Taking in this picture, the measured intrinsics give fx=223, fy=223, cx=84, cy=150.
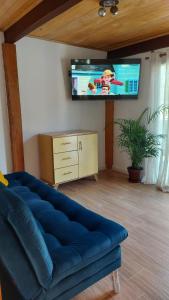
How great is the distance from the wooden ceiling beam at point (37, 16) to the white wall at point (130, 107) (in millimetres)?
A: 1941

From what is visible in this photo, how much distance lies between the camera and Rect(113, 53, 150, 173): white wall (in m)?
3.64

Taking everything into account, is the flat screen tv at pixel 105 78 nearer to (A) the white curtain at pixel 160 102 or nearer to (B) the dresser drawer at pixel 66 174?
(A) the white curtain at pixel 160 102

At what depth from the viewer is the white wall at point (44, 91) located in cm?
325

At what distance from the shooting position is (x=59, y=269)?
119 cm

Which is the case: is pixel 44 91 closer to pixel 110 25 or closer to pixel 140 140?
pixel 110 25

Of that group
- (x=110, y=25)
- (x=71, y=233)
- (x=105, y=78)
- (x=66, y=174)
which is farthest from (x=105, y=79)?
(x=71, y=233)

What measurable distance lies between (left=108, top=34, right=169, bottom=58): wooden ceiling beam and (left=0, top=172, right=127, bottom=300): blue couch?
2.72m

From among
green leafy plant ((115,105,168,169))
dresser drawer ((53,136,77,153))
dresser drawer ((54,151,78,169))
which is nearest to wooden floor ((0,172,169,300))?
dresser drawer ((54,151,78,169))

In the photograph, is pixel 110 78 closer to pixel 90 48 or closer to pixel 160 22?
pixel 90 48

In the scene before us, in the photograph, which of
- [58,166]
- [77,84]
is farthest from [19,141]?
[77,84]

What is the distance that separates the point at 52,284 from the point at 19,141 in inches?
89.4

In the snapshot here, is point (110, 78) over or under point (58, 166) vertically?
over

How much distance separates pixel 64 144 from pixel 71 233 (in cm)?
196

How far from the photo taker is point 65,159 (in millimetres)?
3346
